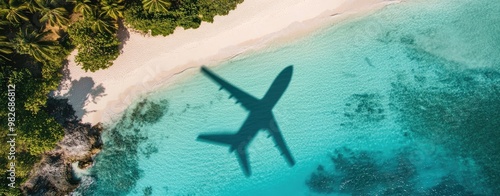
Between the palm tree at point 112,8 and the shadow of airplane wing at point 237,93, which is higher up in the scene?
the palm tree at point 112,8

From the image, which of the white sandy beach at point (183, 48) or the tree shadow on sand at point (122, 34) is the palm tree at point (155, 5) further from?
the tree shadow on sand at point (122, 34)

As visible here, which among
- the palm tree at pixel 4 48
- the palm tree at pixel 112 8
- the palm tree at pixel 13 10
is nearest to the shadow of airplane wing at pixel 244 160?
the palm tree at pixel 112 8

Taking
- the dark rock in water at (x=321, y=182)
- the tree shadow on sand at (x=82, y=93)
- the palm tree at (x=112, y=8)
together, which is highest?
the palm tree at (x=112, y=8)

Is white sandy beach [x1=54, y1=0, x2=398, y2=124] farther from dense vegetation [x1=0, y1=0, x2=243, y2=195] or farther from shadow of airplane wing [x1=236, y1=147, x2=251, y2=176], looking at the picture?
shadow of airplane wing [x1=236, y1=147, x2=251, y2=176]

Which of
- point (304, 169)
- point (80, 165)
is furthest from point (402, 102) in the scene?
point (80, 165)

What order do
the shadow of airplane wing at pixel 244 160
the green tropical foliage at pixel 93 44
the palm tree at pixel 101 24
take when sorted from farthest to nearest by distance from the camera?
the shadow of airplane wing at pixel 244 160 < the green tropical foliage at pixel 93 44 < the palm tree at pixel 101 24

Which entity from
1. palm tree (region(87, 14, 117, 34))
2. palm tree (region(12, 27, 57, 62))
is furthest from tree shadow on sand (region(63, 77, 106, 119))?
palm tree (region(87, 14, 117, 34))
